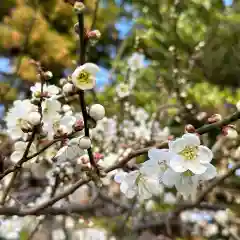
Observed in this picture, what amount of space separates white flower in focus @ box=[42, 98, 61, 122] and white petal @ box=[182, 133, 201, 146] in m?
0.29

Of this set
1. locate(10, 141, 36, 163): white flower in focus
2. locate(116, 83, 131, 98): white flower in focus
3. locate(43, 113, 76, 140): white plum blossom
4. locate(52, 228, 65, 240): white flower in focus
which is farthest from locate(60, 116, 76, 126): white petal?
locate(52, 228, 65, 240): white flower in focus

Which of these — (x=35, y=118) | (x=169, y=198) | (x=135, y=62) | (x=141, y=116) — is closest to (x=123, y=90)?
(x=135, y=62)

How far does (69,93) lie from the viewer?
66 centimetres

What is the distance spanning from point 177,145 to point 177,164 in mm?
27

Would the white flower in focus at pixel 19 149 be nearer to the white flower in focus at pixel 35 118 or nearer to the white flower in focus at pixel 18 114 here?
the white flower in focus at pixel 18 114

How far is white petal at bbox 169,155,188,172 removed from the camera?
0.63 meters

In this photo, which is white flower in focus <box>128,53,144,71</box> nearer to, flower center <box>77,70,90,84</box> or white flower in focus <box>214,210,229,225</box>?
white flower in focus <box>214,210,229,225</box>

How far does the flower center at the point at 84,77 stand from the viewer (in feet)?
1.98

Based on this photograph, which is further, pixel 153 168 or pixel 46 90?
pixel 46 90

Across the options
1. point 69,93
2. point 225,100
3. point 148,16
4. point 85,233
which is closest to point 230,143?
point 225,100

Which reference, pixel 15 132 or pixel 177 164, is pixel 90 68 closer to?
pixel 177 164

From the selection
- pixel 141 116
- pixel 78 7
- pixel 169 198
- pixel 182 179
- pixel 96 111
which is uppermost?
pixel 78 7

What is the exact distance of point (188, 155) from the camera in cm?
64

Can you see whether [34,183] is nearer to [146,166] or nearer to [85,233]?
[85,233]
